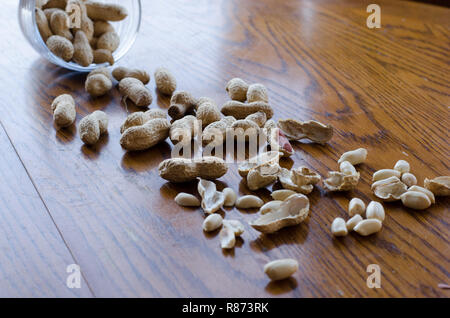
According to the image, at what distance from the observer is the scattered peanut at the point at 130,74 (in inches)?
43.9

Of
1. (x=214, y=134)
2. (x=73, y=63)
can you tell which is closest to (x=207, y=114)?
(x=214, y=134)

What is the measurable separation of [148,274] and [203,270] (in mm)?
64

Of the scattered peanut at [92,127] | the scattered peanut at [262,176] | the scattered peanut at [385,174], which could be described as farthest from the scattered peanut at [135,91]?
the scattered peanut at [385,174]

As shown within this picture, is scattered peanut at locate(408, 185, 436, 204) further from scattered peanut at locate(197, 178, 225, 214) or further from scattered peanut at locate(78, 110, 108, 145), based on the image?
scattered peanut at locate(78, 110, 108, 145)

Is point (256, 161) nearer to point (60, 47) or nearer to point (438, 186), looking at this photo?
point (438, 186)

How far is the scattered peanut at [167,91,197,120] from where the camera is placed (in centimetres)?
98

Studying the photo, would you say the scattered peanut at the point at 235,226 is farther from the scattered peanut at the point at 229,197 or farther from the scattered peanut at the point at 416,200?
the scattered peanut at the point at 416,200

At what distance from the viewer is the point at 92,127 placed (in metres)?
0.89

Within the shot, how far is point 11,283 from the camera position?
1.97 ft

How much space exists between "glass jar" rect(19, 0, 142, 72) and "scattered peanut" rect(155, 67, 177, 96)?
15 centimetres

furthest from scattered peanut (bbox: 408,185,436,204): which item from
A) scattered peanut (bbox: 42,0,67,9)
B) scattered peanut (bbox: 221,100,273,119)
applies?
scattered peanut (bbox: 42,0,67,9)
